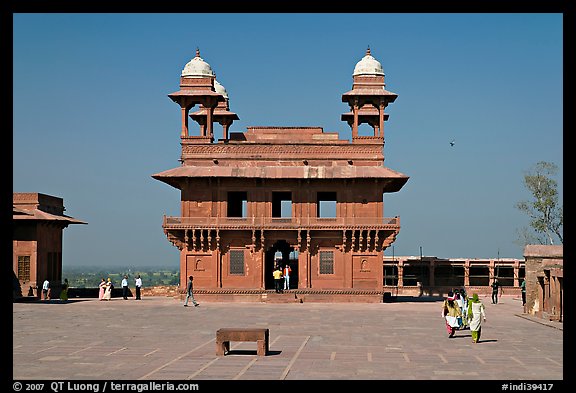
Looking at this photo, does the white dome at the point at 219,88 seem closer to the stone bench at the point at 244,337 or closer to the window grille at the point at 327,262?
the window grille at the point at 327,262

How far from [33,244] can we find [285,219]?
13379 millimetres

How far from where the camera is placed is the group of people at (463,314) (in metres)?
20.5

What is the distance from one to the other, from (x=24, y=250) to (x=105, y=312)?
11.1 m

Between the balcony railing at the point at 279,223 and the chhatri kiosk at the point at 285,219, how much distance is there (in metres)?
0.05

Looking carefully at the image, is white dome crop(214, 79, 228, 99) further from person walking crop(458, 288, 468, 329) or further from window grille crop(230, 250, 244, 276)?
person walking crop(458, 288, 468, 329)

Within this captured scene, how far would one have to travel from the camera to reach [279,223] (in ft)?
129

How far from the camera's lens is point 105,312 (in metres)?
31.3

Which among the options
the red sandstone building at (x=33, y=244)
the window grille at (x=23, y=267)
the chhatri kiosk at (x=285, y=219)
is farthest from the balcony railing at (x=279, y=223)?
the window grille at (x=23, y=267)

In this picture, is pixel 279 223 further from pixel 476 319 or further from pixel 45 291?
pixel 476 319

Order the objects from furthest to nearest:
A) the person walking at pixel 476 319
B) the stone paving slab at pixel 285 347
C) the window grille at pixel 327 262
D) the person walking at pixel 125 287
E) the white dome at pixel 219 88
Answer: the white dome at pixel 219 88 → the person walking at pixel 125 287 → the window grille at pixel 327 262 → the person walking at pixel 476 319 → the stone paving slab at pixel 285 347

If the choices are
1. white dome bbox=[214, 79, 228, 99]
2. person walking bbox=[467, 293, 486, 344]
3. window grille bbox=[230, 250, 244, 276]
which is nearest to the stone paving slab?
person walking bbox=[467, 293, 486, 344]

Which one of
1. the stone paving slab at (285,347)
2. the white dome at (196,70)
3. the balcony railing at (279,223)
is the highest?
the white dome at (196,70)
